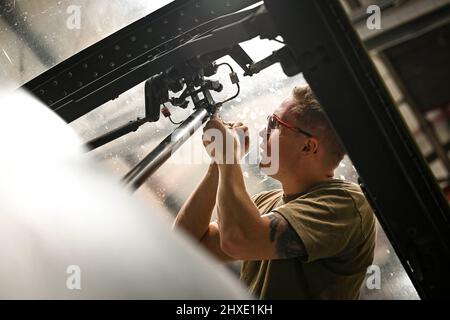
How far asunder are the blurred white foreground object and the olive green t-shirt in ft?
0.63

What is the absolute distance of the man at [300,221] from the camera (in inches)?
49.5

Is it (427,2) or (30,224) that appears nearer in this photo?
(30,224)

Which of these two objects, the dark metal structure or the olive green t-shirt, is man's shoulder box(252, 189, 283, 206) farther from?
the dark metal structure

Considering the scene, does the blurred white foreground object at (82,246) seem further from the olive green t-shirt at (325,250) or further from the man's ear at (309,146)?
the man's ear at (309,146)

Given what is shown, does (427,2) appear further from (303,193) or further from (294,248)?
(294,248)

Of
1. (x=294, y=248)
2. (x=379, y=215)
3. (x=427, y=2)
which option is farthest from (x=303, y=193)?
(x=427, y=2)

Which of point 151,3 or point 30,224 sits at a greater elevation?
point 151,3

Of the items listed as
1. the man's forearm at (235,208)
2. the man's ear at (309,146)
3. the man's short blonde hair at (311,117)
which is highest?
the man's short blonde hair at (311,117)

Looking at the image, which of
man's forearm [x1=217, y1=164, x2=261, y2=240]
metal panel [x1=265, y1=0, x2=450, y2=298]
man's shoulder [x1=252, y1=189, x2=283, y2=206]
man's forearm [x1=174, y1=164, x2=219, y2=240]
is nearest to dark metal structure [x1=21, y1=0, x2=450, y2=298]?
metal panel [x1=265, y1=0, x2=450, y2=298]

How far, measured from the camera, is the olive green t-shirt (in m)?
1.26

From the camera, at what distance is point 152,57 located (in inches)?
49.9

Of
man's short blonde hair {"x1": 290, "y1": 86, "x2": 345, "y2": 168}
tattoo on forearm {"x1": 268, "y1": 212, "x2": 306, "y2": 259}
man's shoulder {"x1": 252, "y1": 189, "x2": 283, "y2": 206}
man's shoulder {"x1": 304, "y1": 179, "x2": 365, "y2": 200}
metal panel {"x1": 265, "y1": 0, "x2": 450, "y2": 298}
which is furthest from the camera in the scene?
man's shoulder {"x1": 252, "y1": 189, "x2": 283, "y2": 206}

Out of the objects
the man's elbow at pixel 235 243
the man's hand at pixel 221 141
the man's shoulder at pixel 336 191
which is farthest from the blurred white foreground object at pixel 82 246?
the man's shoulder at pixel 336 191
